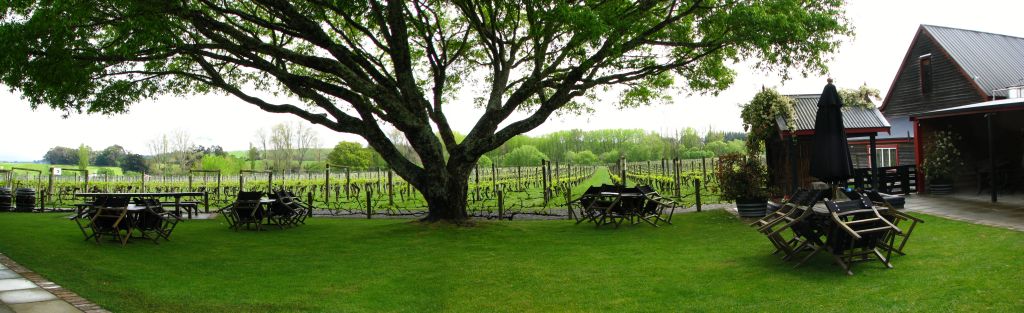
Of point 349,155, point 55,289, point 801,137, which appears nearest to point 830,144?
point 801,137

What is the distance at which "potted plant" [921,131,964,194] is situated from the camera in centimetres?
1380

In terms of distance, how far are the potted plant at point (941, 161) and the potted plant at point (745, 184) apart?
5438mm

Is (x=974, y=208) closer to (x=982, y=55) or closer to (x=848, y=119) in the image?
(x=848, y=119)

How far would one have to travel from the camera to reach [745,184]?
37.1ft

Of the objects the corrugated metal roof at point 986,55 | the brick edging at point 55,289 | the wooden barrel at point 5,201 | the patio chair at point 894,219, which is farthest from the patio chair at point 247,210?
the corrugated metal roof at point 986,55

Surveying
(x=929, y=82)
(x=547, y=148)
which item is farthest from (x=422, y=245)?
(x=547, y=148)

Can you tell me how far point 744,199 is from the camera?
1129 centimetres

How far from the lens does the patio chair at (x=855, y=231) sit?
219 inches

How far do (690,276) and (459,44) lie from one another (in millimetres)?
9567

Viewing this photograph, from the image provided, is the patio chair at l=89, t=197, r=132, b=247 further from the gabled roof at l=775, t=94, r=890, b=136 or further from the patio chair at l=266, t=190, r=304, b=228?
the gabled roof at l=775, t=94, r=890, b=136

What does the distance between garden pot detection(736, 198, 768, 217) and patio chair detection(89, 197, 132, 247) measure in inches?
407

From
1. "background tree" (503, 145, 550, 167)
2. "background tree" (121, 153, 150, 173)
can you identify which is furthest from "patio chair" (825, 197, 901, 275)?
"background tree" (121, 153, 150, 173)

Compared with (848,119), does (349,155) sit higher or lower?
higher

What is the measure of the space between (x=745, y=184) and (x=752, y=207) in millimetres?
456
